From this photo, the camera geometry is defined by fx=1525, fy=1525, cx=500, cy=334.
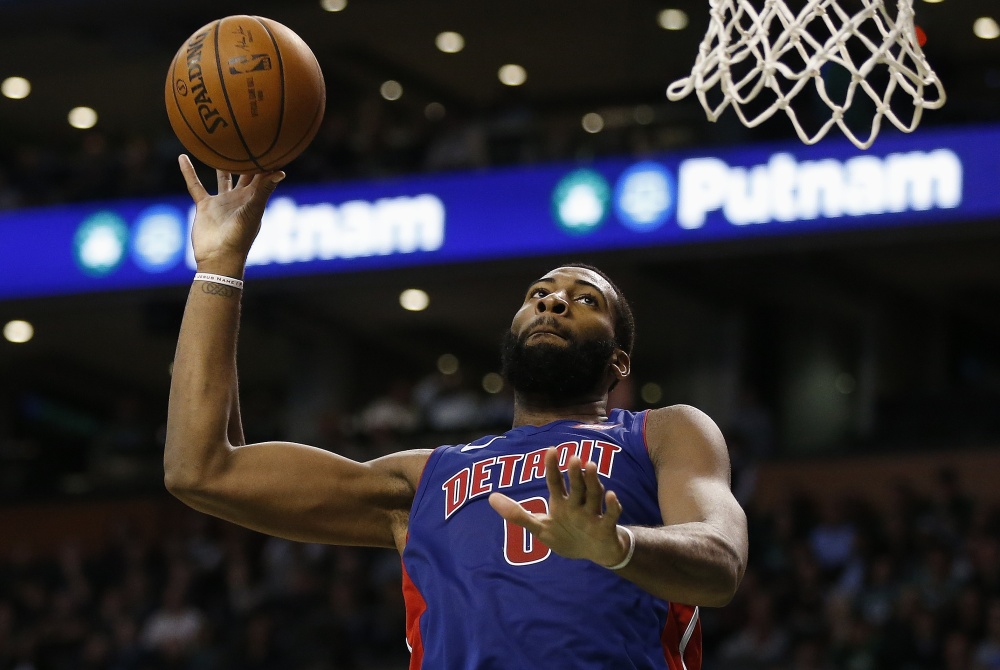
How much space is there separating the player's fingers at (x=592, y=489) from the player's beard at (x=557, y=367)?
93cm

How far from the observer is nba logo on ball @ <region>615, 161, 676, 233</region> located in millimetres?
11594

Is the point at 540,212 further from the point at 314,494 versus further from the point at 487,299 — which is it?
the point at 314,494

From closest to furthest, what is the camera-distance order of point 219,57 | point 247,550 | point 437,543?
point 437,543 → point 219,57 → point 247,550

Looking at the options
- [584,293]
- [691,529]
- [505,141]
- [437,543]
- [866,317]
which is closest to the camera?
[691,529]

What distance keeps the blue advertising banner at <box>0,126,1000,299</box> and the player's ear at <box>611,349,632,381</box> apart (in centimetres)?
790

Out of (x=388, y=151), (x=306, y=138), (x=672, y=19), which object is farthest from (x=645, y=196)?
(x=306, y=138)

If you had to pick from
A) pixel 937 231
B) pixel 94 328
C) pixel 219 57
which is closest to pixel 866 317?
pixel 937 231

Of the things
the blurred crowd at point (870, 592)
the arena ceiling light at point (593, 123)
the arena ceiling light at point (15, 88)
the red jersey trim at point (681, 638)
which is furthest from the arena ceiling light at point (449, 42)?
the red jersey trim at point (681, 638)

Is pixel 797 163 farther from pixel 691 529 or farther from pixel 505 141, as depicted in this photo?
pixel 691 529

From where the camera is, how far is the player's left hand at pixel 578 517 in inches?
89.4

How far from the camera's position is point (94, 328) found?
53.1ft

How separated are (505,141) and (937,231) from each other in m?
3.63

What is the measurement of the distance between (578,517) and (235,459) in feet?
3.78

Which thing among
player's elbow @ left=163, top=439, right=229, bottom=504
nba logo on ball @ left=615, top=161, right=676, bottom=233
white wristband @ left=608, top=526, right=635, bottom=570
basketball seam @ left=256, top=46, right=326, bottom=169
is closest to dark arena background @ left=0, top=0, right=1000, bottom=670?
nba logo on ball @ left=615, top=161, right=676, bottom=233
